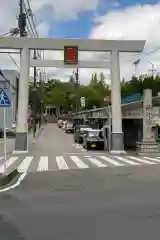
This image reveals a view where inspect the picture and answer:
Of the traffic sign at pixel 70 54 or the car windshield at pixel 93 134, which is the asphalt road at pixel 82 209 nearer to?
the traffic sign at pixel 70 54

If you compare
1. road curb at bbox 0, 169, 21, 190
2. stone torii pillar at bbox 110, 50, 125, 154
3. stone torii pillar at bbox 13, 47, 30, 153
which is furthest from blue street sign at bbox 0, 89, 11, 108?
stone torii pillar at bbox 110, 50, 125, 154

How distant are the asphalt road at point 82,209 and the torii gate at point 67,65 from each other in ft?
58.0

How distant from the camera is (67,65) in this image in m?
33.1

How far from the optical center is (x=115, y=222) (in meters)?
8.29

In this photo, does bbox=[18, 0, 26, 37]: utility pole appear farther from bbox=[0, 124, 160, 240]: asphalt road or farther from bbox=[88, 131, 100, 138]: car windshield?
bbox=[0, 124, 160, 240]: asphalt road

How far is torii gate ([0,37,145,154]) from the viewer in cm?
3281

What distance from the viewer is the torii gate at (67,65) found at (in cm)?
3281

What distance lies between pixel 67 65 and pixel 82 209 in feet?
79.2

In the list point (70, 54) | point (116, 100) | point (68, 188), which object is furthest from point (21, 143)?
point (68, 188)

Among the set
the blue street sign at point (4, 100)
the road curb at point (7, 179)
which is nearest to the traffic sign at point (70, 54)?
the blue street sign at point (4, 100)

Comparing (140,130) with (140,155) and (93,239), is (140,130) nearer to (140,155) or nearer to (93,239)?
(140,155)

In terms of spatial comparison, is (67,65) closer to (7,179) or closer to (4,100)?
(4,100)

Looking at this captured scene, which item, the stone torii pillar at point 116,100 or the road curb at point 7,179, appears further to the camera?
the stone torii pillar at point 116,100

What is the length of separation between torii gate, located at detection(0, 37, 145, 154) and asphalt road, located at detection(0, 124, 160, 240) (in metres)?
17.7
